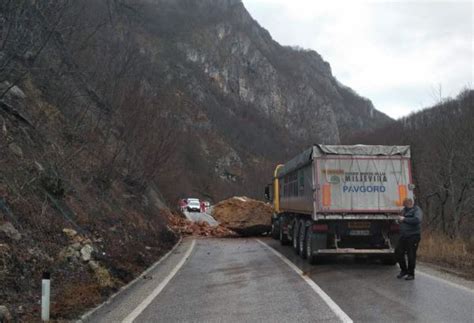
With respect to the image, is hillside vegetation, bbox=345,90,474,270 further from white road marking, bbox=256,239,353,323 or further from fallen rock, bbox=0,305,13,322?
fallen rock, bbox=0,305,13,322

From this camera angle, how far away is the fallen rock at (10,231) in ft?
31.2

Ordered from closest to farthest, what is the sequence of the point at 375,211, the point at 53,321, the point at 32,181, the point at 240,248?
the point at 53,321 → the point at 32,181 → the point at 375,211 → the point at 240,248

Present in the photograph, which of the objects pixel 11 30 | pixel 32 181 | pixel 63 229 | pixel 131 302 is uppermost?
pixel 11 30

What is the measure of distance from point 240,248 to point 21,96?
902cm

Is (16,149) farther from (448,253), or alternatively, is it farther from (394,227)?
(448,253)

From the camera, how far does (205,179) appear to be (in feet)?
306

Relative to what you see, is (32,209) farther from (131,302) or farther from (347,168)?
(347,168)

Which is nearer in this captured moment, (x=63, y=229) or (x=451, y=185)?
(x=63, y=229)

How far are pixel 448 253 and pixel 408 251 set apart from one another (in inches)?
163

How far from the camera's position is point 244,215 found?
1019 inches

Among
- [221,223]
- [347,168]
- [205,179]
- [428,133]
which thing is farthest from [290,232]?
[205,179]

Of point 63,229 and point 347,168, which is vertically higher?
point 347,168

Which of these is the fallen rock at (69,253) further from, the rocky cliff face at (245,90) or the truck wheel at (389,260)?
the rocky cliff face at (245,90)

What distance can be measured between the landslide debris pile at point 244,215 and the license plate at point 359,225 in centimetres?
1196
